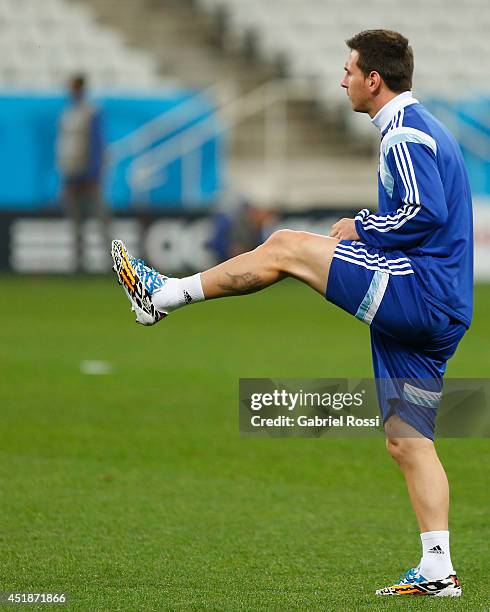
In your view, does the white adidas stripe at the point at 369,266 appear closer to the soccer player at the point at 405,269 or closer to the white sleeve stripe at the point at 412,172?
the soccer player at the point at 405,269

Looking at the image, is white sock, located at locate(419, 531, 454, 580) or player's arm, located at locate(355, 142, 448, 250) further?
white sock, located at locate(419, 531, 454, 580)

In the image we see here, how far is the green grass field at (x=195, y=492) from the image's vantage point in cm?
500

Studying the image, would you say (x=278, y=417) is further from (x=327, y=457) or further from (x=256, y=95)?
(x=256, y=95)

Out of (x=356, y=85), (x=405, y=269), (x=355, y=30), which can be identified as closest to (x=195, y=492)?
(x=405, y=269)

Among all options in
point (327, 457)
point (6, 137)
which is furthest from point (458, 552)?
point (6, 137)

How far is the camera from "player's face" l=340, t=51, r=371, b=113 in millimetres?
5027

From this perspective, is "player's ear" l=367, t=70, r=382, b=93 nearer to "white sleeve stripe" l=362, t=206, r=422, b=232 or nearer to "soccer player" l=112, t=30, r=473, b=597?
"soccer player" l=112, t=30, r=473, b=597

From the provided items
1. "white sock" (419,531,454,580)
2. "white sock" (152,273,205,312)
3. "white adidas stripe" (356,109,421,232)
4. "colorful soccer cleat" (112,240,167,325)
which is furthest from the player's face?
"white sock" (419,531,454,580)

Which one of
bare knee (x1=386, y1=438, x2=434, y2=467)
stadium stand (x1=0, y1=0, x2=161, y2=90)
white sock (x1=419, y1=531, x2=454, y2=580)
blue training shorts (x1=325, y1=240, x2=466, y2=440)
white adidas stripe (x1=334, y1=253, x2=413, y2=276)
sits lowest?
white sock (x1=419, y1=531, x2=454, y2=580)

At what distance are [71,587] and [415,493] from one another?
1226mm

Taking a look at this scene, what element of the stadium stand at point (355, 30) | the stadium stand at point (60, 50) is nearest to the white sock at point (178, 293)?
the stadium stand at point (60, 50)

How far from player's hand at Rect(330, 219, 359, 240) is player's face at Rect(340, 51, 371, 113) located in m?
0.42

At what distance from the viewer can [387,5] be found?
28.1 metres

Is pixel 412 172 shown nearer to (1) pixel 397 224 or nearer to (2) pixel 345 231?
(1) pixel 397 224
